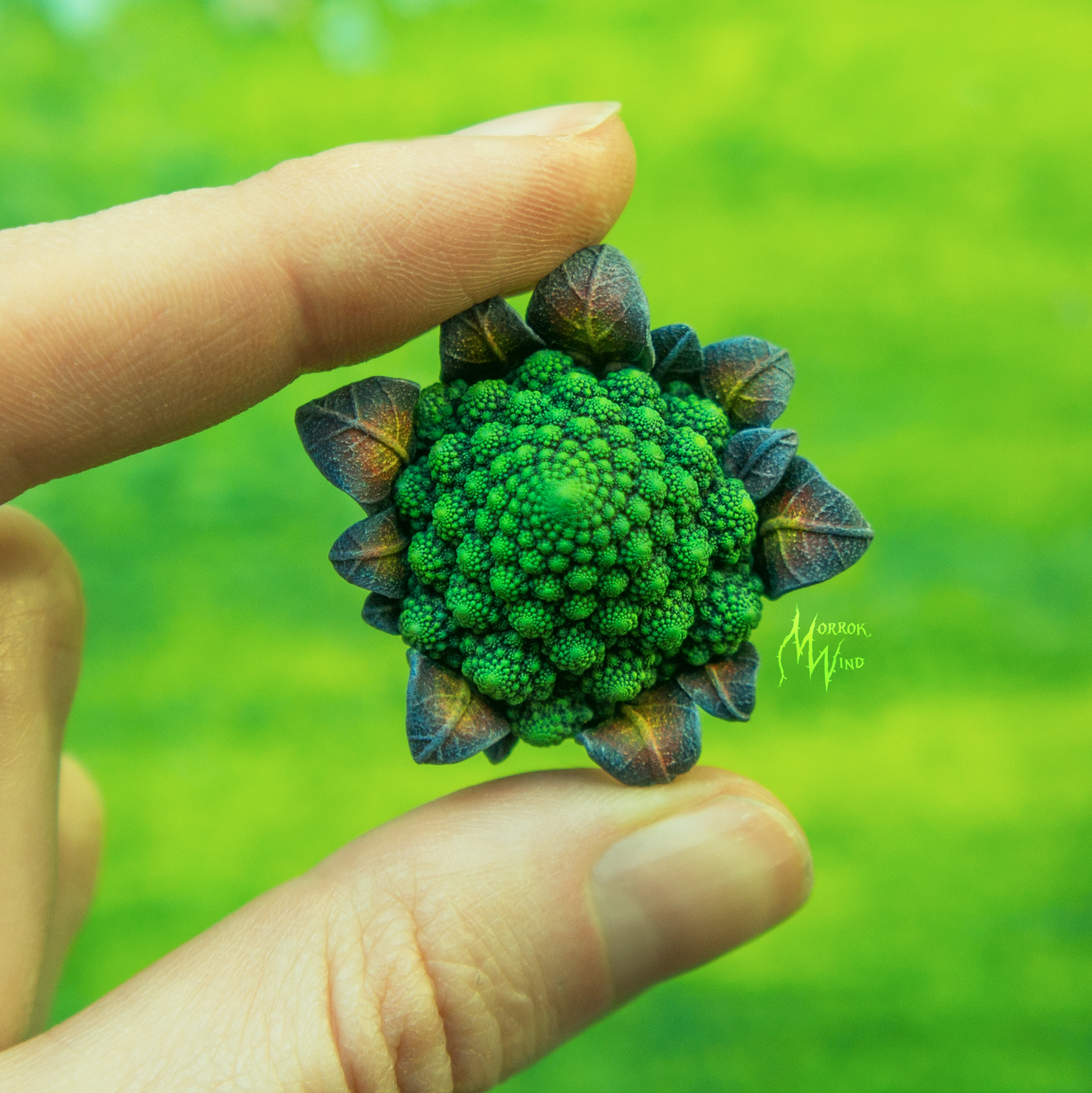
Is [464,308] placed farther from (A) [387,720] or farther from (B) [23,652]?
(A) [387,720]

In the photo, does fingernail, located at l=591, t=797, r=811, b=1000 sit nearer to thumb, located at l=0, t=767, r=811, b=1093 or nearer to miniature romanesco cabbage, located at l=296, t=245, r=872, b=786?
thumb, located at l=0, t=767, r=811, b=1093

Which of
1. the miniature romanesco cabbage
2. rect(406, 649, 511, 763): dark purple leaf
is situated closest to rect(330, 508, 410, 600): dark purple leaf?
the miniature romanesco cabbage

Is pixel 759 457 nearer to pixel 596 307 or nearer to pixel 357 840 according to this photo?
pixel 596 307

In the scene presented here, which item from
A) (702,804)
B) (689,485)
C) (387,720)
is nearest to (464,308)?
(689,485)

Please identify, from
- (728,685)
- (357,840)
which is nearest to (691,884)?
(728,685)

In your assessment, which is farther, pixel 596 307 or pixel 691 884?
pixel 691 884
